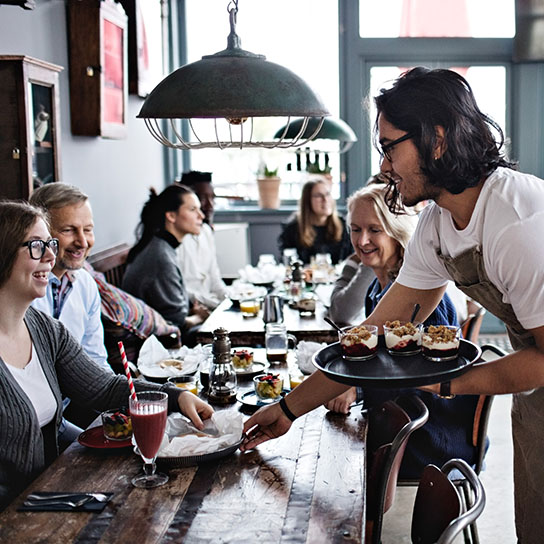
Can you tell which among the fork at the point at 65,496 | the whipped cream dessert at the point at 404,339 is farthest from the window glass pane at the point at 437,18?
the fork at the point at 65,496

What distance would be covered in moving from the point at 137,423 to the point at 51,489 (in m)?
0.25

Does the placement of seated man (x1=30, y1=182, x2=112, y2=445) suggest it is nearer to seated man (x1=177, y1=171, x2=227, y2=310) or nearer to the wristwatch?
the wristwatch

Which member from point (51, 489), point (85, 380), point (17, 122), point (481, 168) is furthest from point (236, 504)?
point (17, 122)

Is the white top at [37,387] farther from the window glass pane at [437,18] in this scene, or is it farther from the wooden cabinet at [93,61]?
the window glass pane at [437,18]

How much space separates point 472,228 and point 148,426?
34.3 inches

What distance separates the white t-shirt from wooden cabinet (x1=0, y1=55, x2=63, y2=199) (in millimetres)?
1798

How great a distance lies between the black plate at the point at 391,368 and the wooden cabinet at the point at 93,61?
284cm

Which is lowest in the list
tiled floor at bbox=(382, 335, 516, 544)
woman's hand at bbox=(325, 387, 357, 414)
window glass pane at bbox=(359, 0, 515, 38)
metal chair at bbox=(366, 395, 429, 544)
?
tiled floor at bbox=(382, 335, 516, 544)

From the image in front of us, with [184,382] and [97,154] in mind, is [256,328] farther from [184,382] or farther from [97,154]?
[97,154]

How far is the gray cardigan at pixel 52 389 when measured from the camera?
194 centimetres

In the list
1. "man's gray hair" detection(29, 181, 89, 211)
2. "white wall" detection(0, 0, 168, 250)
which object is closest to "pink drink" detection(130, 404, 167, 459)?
"man's gray hair" detection(29, 181, 89, 211)

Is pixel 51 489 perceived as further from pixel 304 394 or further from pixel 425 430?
pixel 425 430

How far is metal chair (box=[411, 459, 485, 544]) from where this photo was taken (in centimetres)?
158

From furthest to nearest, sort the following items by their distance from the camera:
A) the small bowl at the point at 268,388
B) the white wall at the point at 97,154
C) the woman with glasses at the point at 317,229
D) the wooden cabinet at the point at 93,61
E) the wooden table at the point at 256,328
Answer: the woman with glasses at the point at 317,229, the wooden cabinet at the point at 93,61, the white wall at the point at 97,154, the wooden table at the point at 256,328, the small bowl at the point at 268,388
